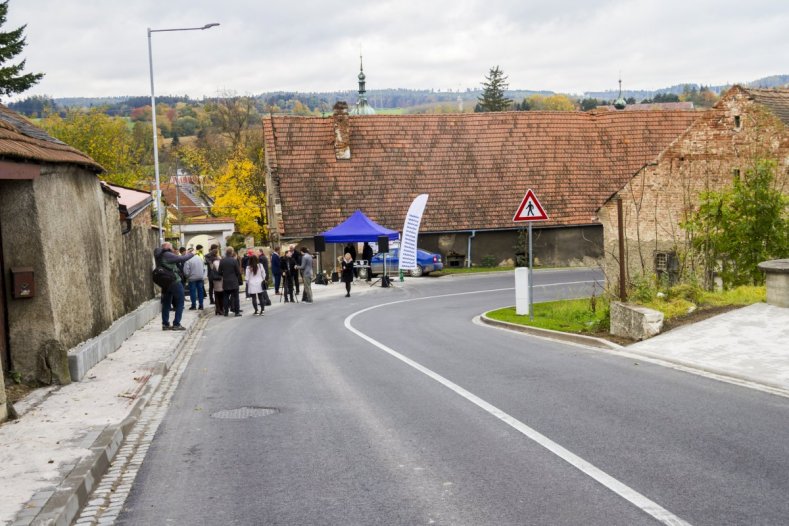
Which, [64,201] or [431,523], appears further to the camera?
[64,201]

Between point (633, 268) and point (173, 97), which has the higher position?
point (173, 97)

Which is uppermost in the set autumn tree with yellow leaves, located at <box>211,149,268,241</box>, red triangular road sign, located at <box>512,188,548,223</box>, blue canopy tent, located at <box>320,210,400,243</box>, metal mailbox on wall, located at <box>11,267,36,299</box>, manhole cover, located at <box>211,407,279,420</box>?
autumn tree with yellow leaves, located at <box>211,149,268,241</box>

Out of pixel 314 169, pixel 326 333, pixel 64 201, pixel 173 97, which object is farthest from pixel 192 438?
pixel 173 97

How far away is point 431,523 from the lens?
5832mm

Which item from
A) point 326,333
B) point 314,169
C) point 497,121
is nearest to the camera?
point 326,333

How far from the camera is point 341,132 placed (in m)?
45.8

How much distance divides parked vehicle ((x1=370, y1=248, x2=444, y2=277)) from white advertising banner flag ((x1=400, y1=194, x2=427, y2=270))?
323 cm

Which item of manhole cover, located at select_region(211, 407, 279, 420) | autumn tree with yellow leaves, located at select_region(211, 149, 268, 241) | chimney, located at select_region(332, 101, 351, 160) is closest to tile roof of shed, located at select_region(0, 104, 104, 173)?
manhole cover, located at select_region(211, 407, 279, 420)

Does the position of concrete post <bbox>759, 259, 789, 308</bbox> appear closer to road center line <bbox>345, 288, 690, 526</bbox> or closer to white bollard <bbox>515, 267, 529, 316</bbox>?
road center line <bbox>345, 288, 690, 526</bbox>

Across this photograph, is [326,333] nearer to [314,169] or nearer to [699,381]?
[699,381]

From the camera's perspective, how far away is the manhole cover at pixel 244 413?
9.87 metres

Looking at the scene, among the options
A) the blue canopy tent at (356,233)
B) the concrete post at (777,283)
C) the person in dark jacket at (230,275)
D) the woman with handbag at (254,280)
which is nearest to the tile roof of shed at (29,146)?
the person in dark jacket at (230,275)

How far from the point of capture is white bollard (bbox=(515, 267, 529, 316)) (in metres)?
21.6

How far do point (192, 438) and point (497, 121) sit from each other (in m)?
41.9
